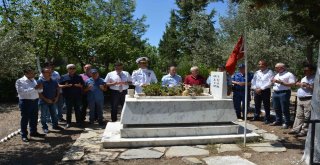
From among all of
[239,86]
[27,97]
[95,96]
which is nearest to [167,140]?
[95,96]

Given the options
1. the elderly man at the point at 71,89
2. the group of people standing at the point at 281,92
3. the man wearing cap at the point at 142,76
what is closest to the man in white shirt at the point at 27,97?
the elderly man at the point at 71,89

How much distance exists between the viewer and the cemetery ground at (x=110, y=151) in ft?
21.3

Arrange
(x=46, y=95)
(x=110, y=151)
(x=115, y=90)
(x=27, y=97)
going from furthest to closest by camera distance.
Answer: (x=115, y=90)
(x=46, y=95)
(x=27, y=97)
(x=110, y=151)

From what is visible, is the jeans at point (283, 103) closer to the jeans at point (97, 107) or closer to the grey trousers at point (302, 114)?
the grey trousers at point (302, 114)

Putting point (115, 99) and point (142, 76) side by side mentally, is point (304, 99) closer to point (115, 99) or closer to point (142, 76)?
point (142, 76)

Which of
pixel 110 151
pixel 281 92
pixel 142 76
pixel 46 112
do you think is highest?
pixel 142 76

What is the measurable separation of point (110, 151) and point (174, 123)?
1.60 metres

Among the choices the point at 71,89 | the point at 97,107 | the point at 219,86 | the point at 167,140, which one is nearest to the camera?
the point at 167,140

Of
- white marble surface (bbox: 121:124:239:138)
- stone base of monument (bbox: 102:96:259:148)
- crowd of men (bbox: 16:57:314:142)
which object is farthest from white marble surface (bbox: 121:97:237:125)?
crowd of men (bbox: 16:57:314:142)

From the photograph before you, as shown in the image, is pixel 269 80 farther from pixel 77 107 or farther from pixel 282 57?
pixel 77 107

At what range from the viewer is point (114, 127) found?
8742mm

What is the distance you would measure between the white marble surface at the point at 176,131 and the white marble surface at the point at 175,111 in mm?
162

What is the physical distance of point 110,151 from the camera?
709 cm

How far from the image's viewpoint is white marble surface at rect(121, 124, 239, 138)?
299 inches
